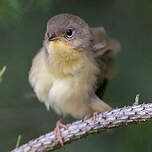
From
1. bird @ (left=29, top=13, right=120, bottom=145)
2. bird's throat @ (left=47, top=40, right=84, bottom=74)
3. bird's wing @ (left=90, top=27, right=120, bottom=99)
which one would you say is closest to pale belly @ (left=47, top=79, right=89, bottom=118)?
bird @ (left=29, top=13, right=120, bottom=145)

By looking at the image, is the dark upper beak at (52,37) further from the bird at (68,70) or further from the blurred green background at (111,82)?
the blurred green background at (111,82)

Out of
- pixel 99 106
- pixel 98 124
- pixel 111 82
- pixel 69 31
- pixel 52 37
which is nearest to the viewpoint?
pixel 98 124

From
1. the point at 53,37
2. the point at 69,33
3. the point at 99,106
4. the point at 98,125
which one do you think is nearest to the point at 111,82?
the point at 99,106

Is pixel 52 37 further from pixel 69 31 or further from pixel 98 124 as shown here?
pixel 98 124

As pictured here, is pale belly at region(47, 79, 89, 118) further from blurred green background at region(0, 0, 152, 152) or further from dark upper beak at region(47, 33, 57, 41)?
dark upper beak at region(47, 33, 57, 41)

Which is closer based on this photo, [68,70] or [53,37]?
[53,37]

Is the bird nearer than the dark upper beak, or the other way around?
the dark upper beak
